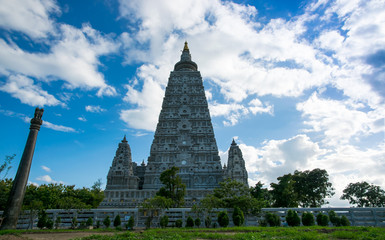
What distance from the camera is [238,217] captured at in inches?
800

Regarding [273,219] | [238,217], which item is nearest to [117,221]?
[238,217]

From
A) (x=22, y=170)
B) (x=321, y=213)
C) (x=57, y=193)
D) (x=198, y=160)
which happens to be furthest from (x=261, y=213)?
(x=198, y=160)

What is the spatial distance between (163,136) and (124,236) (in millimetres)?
42185

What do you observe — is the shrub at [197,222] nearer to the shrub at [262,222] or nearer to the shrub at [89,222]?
the shrub at [262,222]

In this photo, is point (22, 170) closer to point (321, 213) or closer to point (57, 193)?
point (57, 193)

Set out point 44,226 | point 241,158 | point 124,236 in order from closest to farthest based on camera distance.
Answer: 1. point 124,236
2. point 44,226
3. point 241,158

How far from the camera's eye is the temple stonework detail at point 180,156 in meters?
45.0

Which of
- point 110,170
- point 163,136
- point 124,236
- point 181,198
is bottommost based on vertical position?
point 124,236

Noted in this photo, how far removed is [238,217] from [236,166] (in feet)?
97.8

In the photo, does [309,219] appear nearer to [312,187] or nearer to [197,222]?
[197,222]

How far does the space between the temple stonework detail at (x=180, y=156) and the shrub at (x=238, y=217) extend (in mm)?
22533

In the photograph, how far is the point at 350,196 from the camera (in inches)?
2005

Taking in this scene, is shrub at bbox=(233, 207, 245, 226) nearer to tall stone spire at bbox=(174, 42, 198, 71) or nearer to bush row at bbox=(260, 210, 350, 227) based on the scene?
bush row at bbox=(260, 210, 350, 227)

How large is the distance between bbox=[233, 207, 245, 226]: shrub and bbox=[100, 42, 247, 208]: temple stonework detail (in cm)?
2253
